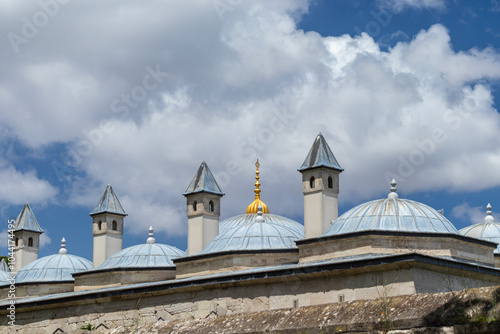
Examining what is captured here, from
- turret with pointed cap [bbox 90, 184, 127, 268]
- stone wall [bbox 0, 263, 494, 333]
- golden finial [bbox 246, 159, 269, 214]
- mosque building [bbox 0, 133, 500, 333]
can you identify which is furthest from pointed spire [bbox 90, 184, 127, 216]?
stone wall [bbox 0, 263, 494, 333]

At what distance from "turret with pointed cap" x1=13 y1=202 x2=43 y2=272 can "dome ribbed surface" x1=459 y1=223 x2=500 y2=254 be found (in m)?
20.7

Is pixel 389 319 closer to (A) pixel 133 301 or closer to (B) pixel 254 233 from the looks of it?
(A) pixel 133 301

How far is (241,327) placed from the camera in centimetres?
670

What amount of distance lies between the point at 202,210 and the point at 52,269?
7571 millimetres

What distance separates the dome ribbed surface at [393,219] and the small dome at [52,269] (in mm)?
13784

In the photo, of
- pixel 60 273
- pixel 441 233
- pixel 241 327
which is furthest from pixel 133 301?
pixel 241 327

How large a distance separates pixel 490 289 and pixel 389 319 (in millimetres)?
766

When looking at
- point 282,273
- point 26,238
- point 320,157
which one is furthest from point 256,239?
point 26,238

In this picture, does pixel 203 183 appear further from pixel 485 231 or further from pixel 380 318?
pixel 380 318

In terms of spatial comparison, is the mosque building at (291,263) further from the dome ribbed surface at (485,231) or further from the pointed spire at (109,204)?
the pointed spire at (109,204)

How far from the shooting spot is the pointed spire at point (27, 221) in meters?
37.2

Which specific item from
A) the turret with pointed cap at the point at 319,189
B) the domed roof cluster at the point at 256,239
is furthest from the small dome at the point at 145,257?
the turret with pointed cap at the point at 319,189

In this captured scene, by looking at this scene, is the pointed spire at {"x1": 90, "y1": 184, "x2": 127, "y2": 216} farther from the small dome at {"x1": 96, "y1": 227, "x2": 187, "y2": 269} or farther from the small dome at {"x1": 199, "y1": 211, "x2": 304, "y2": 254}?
the small dome at {"x1": 199, "y1": 211, "x2": 304, "y2": 254}

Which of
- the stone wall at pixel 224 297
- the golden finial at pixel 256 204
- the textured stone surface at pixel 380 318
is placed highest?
the golden finial at pixel 256 204
